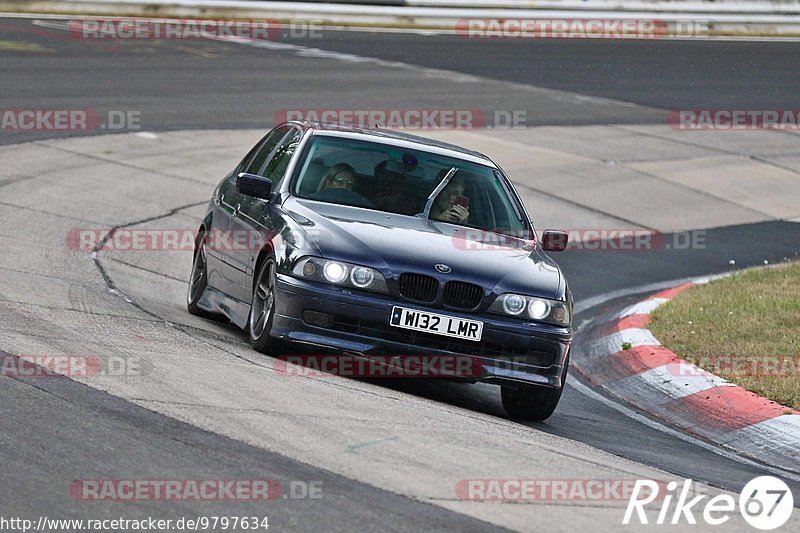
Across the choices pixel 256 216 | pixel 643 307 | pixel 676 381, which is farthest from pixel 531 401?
pixel 643 307

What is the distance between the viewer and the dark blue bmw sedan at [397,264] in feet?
26.4

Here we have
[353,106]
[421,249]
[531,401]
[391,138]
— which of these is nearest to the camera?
[421,249]

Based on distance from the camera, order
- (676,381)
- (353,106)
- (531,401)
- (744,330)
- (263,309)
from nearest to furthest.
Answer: (531,401) → (263,309) → (676,381) → (744,330) → (353,106)

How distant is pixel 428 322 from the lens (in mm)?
8039

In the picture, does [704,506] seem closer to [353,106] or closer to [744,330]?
[744,330]

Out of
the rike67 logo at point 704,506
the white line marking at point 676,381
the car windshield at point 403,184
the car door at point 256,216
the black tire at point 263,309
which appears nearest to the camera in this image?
the rike67 logo at point 704,506

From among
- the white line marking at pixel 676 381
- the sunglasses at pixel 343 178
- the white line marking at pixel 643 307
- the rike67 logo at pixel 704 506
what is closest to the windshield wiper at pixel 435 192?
the sunglasses at pixel 343 178

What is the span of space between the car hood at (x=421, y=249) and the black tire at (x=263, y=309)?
353mm

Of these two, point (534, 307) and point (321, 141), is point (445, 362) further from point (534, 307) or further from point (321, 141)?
point (321, 141)

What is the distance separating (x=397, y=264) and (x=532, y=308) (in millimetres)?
822

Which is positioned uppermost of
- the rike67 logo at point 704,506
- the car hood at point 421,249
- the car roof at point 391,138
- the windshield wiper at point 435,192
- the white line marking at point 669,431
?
the car roof at point 391,138

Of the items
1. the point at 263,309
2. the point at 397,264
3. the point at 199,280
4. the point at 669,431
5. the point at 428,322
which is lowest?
the point at 669,431

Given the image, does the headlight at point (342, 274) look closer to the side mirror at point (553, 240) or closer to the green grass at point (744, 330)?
the side mirror at point (553, 240)

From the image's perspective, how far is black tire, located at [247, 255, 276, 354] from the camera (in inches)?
328
